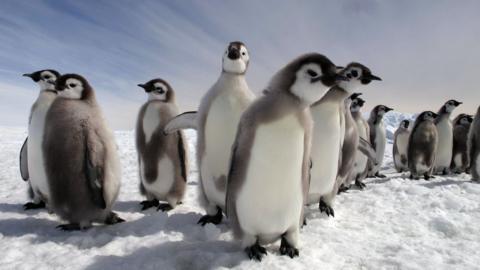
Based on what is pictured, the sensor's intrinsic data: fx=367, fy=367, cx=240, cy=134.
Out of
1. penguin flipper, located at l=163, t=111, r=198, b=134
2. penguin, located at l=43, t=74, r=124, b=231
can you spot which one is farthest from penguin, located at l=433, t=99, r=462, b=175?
penguin, located at l=43, t=74, r=124, b=231

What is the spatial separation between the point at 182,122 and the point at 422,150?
6.68m

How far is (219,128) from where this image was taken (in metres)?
3.66

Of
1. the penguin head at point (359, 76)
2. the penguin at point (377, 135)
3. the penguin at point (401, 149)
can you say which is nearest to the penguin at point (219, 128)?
the penguin head at point (359, 76)

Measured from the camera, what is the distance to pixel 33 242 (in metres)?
3.22

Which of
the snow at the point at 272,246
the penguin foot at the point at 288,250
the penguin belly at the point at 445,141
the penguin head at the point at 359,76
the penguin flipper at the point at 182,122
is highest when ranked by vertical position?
the penguin head at the point at 359,76

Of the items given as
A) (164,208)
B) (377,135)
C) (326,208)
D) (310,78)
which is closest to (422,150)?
(377,135)

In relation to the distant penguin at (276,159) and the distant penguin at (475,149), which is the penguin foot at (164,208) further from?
the distant penguin at (475,149)

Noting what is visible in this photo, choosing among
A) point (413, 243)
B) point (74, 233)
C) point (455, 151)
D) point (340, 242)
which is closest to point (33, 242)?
point (74, 233)

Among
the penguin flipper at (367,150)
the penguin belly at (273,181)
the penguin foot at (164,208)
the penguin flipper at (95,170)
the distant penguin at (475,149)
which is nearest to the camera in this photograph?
the penguin belly at (273,181)

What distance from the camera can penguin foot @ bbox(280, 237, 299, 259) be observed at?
2789 millimetres

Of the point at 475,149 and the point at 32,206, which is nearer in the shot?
the point at 32,206

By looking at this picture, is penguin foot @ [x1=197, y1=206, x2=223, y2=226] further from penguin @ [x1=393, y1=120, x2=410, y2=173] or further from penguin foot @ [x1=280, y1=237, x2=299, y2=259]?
penguin @ [x1=393, y1=120, x2=410, y2=173]

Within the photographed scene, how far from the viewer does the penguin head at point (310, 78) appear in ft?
9.03

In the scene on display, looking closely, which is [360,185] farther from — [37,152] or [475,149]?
[37,152]
